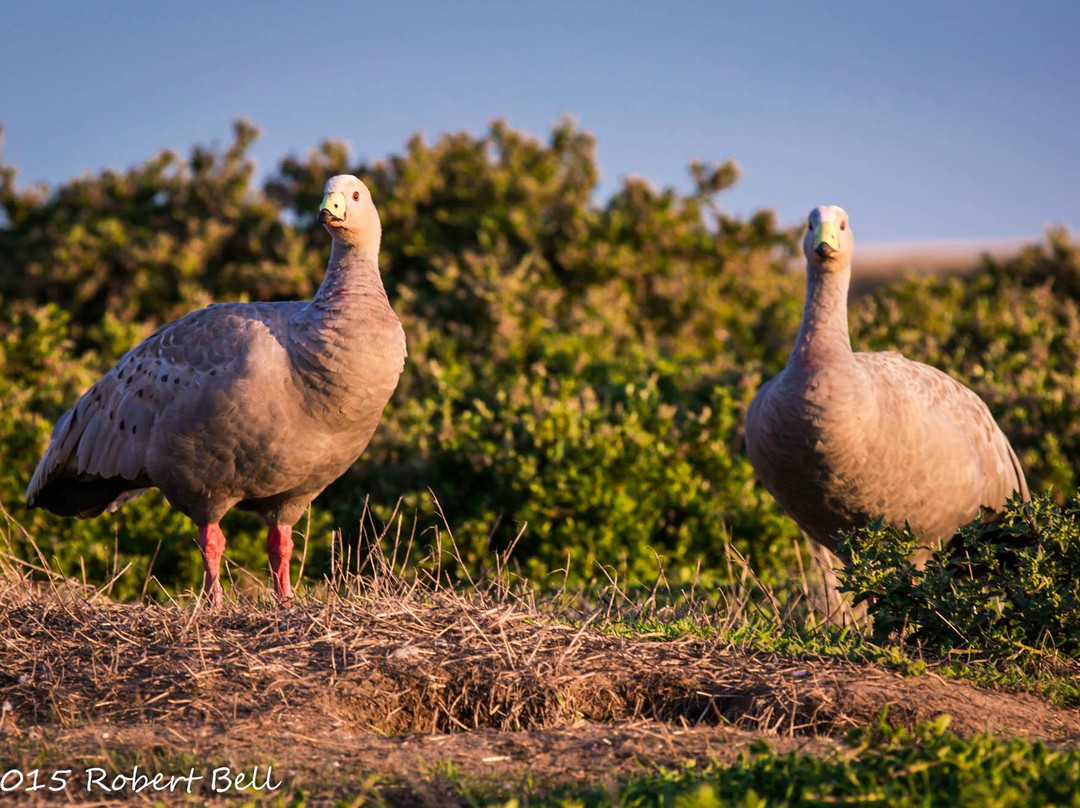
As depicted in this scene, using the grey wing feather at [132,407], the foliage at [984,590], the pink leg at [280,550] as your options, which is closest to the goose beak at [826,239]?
the foliage at [984,590]

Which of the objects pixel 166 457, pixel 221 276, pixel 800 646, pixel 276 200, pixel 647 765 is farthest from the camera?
pixel 276 200

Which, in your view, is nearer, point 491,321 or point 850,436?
point 850,436

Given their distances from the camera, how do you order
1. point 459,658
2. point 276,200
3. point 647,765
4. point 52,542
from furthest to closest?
point 276,200 → point 52,542 → point 459,658 → point 647,765

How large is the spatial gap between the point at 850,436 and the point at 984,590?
3.99 ft

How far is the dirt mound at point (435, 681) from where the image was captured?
4.27 meters

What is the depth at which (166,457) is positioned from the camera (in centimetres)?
610

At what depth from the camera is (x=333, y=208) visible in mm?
6113

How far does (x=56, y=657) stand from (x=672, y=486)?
5284 mm

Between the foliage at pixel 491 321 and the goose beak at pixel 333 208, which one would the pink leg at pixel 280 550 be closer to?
the foliage at pixel 491 321

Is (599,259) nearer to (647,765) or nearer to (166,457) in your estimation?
(166,457)

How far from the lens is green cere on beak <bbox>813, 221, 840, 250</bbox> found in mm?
6590

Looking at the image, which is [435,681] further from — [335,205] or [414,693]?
[335,205]

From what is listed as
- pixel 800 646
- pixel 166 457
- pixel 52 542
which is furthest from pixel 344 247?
pixel 52 542

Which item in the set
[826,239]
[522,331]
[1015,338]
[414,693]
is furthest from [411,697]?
[1015,338]
